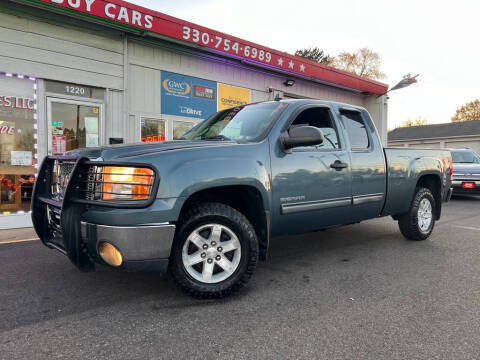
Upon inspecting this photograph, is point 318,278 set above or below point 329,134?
below

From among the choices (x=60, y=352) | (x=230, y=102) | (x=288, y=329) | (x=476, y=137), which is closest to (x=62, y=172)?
(x=60, y=352)

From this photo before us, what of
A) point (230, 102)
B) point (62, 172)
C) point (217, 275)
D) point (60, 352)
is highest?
point (230, 102)

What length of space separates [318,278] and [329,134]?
1.59 m

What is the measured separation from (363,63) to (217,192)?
4353 cm

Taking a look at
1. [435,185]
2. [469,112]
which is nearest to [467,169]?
[435,185]

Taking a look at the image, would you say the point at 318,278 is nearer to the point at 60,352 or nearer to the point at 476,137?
the point at 60,352

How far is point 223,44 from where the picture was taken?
29.8 feet

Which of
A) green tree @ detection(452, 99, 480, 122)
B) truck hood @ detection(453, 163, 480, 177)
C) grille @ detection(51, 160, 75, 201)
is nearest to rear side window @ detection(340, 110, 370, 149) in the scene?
grille @ detection(51, 160, 75, 201)

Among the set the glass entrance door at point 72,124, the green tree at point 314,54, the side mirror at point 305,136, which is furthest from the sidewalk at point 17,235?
the green tree at point 314,54

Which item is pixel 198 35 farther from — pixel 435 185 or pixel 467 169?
pixel 467 169

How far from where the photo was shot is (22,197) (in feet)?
22.3

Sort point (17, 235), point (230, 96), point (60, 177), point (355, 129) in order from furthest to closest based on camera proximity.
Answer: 1. point (230, 96)
2. point (17, 235)
3. point (355, 129)
4. point (60, 177)

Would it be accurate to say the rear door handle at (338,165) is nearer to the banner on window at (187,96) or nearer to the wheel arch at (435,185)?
the wheel arch at (435,185)

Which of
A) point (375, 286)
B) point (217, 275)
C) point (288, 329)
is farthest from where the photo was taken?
point (375, 286)
